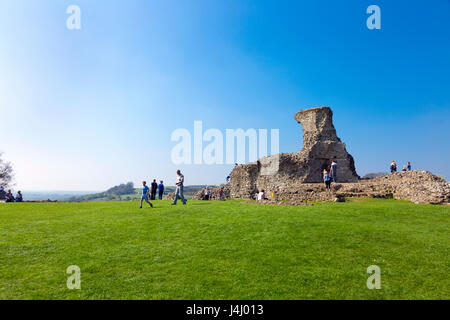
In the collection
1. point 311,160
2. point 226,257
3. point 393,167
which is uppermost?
point 311,160

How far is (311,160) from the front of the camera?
114 ft

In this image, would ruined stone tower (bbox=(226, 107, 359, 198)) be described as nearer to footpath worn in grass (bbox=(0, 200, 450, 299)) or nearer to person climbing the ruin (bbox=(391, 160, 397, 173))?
person climbing the ruin (bbox=(391, 160, 397, 173))

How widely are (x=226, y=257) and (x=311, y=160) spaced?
30842 mm

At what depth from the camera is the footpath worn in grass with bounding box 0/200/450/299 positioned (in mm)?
4996

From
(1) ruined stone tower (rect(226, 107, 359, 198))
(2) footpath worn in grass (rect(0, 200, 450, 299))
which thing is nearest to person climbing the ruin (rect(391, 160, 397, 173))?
(1) ruined stone tower (rect(226, 107, 359, 198))

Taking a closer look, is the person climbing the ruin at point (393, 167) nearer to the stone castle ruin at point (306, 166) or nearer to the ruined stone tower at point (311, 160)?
the stone castle ruin at point (306, 166)

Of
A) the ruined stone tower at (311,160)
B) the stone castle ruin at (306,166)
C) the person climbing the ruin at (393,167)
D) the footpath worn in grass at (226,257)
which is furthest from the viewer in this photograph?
the ruined stone tower at (311,160)

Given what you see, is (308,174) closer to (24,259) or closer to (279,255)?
(279,255)

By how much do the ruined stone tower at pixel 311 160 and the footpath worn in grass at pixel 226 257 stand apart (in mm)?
24035

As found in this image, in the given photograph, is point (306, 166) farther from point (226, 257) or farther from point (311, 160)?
point (226, 257)

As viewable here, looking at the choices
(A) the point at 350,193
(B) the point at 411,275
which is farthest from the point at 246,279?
(A) the point at 350,193

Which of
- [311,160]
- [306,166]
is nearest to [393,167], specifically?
[311,160]

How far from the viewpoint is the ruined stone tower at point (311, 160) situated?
34.5 metres

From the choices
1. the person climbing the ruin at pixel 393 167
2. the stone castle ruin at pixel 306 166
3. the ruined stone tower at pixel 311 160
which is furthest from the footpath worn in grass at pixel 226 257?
the person climbing the ruin at pixel 393 167
